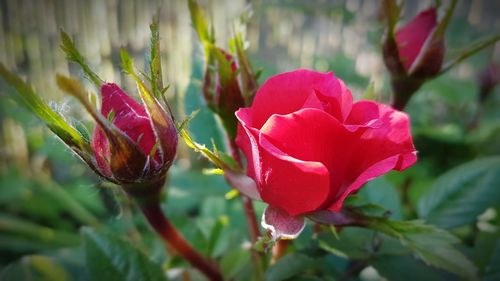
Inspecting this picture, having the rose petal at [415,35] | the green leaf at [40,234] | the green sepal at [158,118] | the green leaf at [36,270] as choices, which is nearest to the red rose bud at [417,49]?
the rose petal at [415,35]

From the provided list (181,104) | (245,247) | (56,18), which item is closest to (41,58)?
(56,18)

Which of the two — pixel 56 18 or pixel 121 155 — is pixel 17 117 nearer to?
pixel 56 18

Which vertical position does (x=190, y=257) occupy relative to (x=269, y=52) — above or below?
above

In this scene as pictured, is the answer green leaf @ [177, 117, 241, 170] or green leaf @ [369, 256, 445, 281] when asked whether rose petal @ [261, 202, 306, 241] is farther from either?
green leaf @ [369, 256, 445, 281]

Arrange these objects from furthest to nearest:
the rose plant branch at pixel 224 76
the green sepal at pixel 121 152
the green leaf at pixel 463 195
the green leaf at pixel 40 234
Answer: the green leaf at pixel 40 234, the green leaf at pixel 463 195, the rose plant branch at pixel 224 76, the green sepal at pixel 121 152

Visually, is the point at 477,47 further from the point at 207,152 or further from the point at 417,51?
the point at 207,152

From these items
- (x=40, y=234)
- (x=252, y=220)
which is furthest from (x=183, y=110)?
(x=40, y=234)

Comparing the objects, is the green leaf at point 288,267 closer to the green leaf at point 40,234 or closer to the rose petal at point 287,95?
the rose petal at point 287,95

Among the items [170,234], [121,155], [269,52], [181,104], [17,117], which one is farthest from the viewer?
[269,52]
